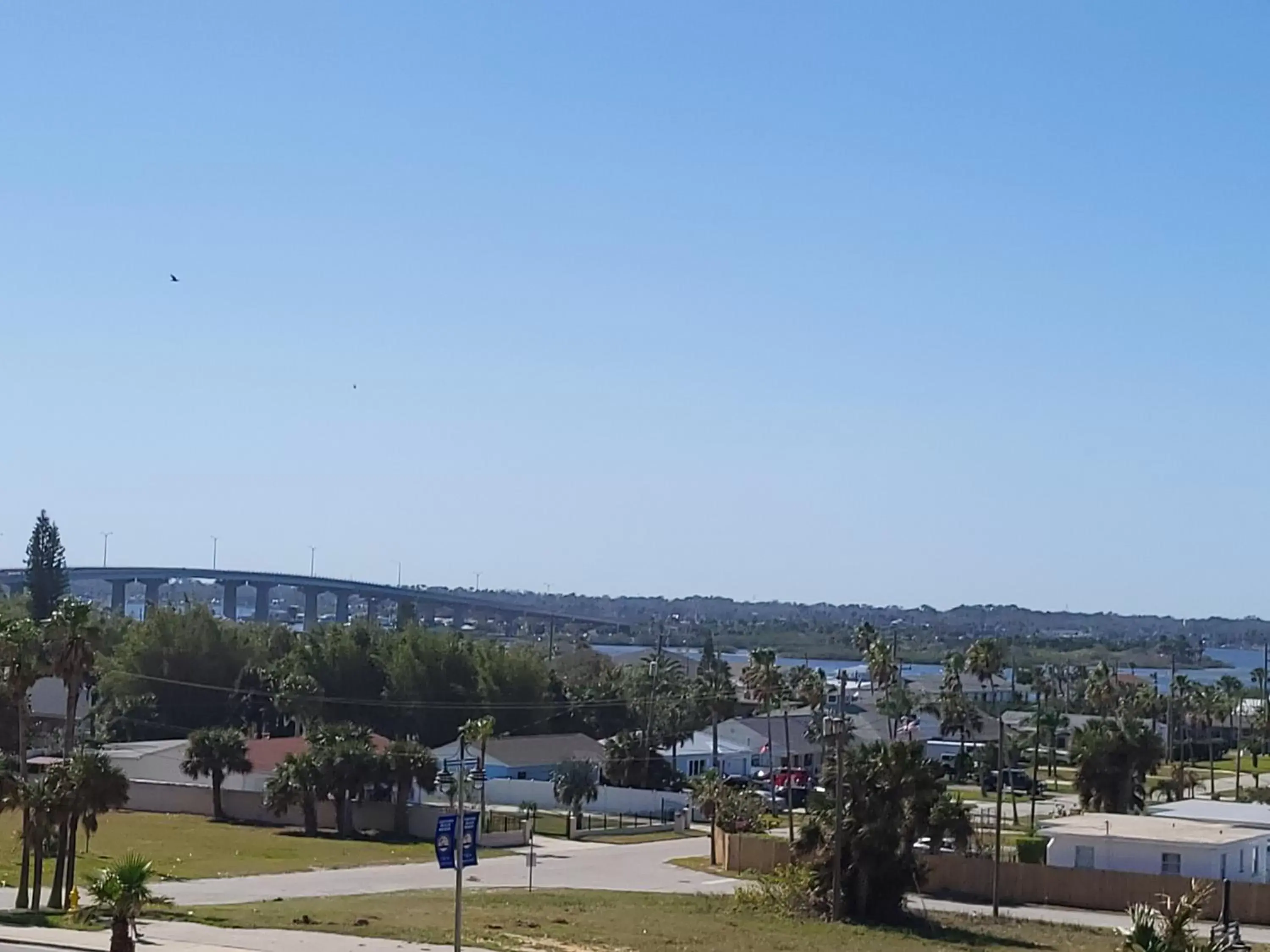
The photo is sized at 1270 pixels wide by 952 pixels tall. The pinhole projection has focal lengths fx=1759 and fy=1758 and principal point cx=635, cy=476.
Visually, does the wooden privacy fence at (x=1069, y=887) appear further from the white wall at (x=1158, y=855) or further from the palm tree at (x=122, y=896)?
the palm tree at (x=122, y=896)

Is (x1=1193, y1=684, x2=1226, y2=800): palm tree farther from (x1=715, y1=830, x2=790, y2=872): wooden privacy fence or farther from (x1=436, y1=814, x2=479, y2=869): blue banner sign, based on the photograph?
(x1=436, y1=814, x2=479, y2=869): blue banner sign

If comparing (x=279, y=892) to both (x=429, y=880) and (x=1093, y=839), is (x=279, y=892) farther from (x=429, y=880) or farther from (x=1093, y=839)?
(x=1093, y=839)

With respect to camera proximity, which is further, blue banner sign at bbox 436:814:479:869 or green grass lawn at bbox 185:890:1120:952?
green grass lawn at bbox 185:890:1120:952

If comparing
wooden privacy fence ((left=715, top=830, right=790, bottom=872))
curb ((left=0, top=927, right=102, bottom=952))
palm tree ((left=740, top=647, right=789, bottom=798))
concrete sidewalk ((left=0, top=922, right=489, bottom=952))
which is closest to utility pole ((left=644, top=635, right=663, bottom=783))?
palm tree ((left=740, top=647, right=789, bottom=798))

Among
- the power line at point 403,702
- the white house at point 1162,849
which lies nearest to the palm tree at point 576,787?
the white house at point 1162,849

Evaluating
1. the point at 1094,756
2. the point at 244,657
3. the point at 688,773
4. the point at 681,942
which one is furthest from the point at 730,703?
the point at 681,942

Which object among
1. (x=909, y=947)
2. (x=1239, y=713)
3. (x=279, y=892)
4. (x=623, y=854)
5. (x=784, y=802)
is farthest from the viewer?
(x=1239, y=713)
